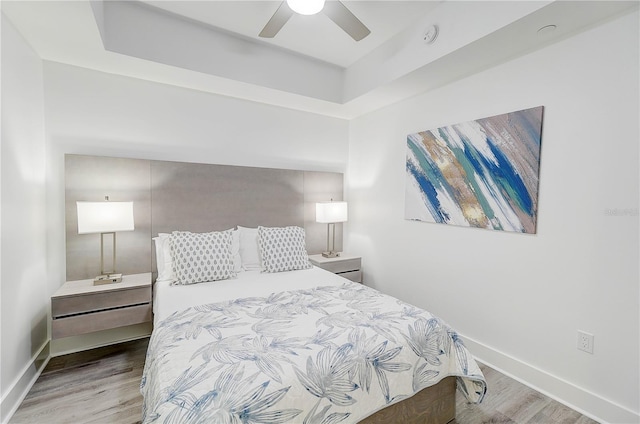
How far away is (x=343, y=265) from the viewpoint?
3.53 metres

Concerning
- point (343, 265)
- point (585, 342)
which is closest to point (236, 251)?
point (343, 265)

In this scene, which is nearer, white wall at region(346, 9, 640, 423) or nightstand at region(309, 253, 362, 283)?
white wall at region(346, 9, 640, 423)

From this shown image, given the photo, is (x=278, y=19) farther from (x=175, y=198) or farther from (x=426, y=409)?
(x=426, y=409)

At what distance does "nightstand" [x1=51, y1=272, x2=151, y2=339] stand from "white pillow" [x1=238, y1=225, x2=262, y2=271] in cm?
86

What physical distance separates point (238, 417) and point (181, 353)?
0.46 meters

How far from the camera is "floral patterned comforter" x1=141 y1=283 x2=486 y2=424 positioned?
3.78ft

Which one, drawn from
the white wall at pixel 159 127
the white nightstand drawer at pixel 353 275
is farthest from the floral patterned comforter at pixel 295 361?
the white wall at pixel 159 127

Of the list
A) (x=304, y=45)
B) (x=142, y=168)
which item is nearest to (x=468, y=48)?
(x=304, y=45)

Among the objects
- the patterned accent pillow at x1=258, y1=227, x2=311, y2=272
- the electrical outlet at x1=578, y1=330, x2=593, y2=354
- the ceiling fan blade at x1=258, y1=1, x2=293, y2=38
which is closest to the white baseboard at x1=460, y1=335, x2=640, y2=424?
the electrical outlet at x1=578, y1=330, x2=593, y2=354

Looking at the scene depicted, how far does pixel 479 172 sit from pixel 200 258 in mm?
2497

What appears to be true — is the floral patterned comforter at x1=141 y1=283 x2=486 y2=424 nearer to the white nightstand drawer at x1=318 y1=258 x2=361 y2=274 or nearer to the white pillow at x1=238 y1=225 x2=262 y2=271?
the white pillow at x1=238 y1=225 x2=262 y2=271

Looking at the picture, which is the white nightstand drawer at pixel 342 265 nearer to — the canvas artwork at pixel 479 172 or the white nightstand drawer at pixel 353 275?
the white nightstand drawer at pixel 353 275

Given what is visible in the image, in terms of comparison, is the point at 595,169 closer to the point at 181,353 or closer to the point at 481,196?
the point at 481,196

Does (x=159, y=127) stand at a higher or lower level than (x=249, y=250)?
higher
